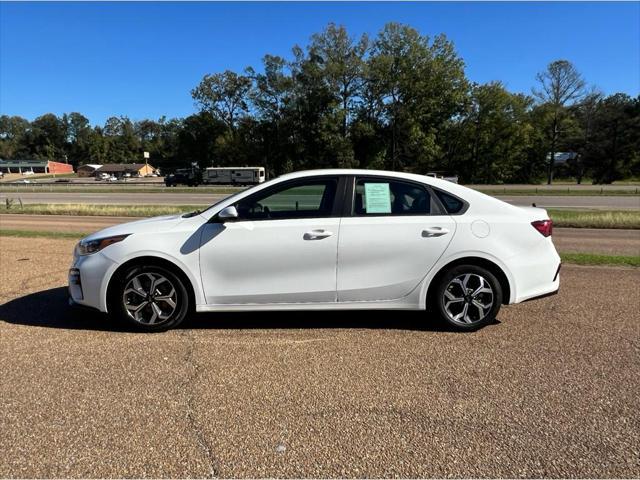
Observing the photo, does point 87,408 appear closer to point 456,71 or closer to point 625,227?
point 625,227

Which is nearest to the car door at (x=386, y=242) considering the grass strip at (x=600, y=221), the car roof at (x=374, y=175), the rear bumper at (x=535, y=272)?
the car roof at (x=374, y=175)

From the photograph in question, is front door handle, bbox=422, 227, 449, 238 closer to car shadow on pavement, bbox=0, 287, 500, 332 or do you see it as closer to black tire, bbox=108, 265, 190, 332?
car shadow on pavement, bbox=0, 287, 500, 332

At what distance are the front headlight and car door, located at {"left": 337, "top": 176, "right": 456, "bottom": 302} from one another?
2.18m

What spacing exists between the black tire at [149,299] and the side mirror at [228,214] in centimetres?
74

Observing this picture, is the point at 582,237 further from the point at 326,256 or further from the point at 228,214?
the point at 228,214

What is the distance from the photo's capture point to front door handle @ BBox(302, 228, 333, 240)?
4.45m

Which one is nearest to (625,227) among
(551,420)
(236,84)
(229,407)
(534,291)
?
(534,291)

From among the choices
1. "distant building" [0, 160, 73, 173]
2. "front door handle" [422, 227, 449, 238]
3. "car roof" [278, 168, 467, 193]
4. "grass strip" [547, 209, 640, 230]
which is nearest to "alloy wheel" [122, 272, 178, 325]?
"car roof" [278, 168, 467, 193]

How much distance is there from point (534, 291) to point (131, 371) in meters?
3.83

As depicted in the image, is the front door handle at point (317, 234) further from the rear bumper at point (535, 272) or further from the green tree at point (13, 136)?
the green tree at point (13, 136)

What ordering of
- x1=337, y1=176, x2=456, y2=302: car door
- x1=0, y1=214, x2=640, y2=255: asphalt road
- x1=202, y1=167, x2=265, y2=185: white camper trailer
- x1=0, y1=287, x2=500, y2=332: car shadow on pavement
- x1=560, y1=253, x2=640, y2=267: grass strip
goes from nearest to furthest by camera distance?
x1=337, y1=176, x2=456, y2=302: car door < x1=0, y1=287, x2=500, y2=332: car shadow on pavement < x1=560, y1=253, x2=640, y2=267: grass strip < x1=0, y1=214, x2=640, y2=255: asphalt road < x1=202, y1=167, x2=265, y2=185: white camper trailer

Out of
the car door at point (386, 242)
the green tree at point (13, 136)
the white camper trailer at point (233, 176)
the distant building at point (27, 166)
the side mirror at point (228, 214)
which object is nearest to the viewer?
the side mirror at point (228, 214)

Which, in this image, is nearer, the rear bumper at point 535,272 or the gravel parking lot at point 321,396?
the gravel parking lot at point 321,396

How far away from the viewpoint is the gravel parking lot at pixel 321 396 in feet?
8.45
